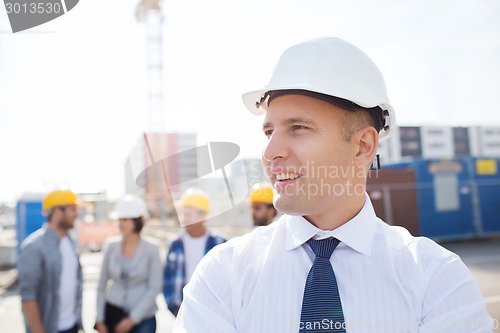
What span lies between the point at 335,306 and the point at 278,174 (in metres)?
0.46

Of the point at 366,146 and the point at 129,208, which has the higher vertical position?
the point at 366,146

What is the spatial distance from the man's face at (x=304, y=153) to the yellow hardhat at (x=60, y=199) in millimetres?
3162

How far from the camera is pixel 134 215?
417cm

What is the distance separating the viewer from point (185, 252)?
388cm

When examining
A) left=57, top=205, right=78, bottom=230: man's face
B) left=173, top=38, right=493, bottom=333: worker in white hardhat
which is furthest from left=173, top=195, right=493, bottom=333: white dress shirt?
left=57, top=205, right=78, bottom=230: man's face

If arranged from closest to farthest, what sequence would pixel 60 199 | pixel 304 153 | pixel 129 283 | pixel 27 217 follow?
pixel 304 153 → pixel 129 283 → pixel 60 199 → pixel 27 217

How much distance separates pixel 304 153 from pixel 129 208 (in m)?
3.23

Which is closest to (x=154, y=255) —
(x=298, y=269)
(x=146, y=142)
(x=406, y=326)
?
(x=146, y=142)

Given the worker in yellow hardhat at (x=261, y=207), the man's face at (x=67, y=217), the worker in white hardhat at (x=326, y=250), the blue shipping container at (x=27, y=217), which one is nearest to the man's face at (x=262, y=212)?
the worker in yellow hardhat at (x=261, y=207)

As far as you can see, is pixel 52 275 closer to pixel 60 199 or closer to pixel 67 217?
pixel 67 217

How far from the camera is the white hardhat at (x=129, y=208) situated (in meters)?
4.16

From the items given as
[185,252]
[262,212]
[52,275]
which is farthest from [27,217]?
[262,212]

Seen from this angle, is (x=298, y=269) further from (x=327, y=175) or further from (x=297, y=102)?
(x=297, y=102)

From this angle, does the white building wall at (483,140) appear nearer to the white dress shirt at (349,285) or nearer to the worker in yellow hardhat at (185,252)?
the worker in yellow hardhat at (185,252)
